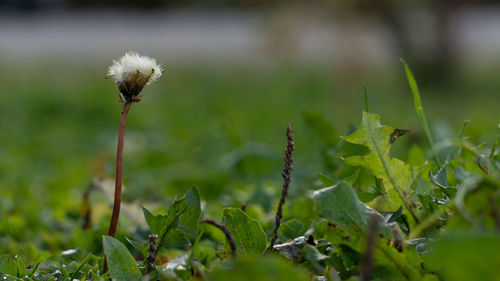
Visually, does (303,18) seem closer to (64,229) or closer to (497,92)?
(497,92)

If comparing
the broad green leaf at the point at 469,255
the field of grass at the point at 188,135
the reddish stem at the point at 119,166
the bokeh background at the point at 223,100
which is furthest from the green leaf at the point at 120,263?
the bokeh background at the point at 223,100

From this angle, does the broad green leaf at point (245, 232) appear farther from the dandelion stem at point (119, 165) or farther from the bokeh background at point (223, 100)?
the bokeh background at point (223, 100)

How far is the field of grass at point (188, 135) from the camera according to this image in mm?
1978

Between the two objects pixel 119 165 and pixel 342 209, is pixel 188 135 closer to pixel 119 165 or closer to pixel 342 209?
pixel 119 165

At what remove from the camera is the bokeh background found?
2.46m

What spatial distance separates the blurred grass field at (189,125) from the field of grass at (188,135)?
0.03 ft

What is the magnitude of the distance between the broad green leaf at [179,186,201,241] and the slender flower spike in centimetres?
19

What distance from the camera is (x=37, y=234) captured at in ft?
6.24

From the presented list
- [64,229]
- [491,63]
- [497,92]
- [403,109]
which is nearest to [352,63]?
[497,92]

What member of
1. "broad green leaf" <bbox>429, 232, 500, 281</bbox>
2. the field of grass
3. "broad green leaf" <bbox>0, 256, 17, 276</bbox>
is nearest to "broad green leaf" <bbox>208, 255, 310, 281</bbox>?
the field of grass

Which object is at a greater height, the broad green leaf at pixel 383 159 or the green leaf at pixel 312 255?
the broad green leaf at pixel 383 159

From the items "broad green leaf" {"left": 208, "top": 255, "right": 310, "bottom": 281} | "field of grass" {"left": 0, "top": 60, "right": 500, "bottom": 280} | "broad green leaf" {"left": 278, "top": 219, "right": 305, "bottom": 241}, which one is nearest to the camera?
"broad green leaf" {"left": 208, "top": 255, "right": 310, "bottom": 281}

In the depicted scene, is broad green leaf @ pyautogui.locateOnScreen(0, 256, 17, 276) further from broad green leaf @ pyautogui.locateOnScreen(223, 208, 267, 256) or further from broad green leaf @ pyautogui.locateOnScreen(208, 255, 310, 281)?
broad green leaf @ pyautogui.locateOnScreen(208, 255, 310, 281)

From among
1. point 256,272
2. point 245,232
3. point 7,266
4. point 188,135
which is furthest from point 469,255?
point 188,135
